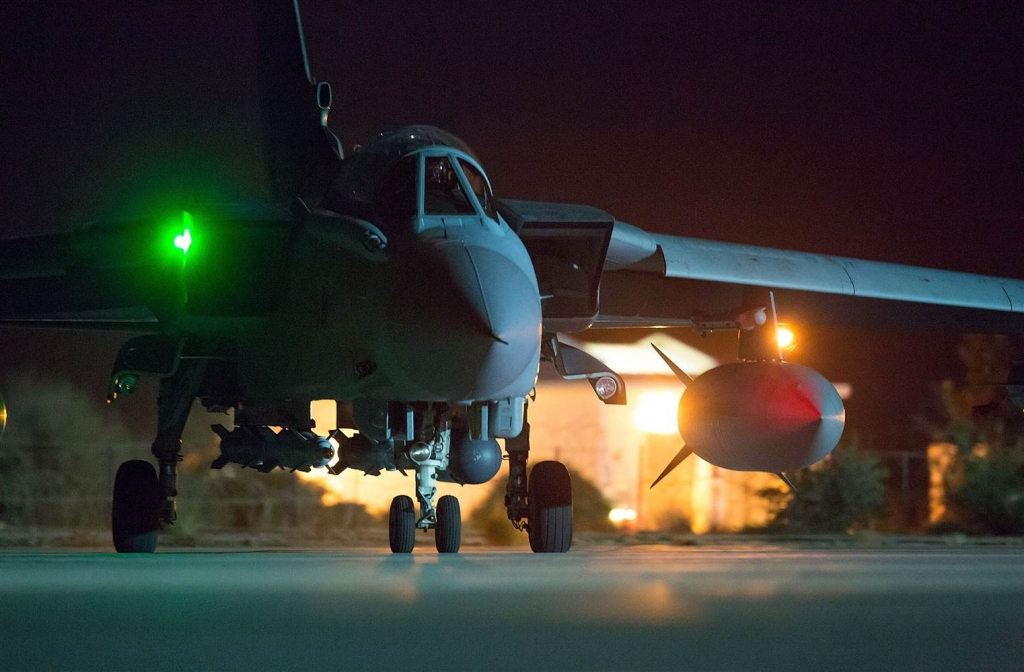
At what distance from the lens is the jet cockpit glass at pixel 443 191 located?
833 cm

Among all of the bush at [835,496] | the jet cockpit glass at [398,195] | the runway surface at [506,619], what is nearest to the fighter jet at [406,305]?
the jet cockpit glass at [398,195]

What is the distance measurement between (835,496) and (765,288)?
11581 mm

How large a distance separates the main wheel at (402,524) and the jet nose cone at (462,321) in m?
3.23

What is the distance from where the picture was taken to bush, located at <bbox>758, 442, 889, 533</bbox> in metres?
22.6

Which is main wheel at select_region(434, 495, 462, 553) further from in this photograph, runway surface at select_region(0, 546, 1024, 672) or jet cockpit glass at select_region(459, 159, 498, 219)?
runway surface at select_region(0, 546, 1024, 672)

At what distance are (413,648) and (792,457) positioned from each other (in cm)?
711

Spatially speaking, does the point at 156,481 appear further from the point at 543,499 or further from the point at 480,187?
the point at 480,187

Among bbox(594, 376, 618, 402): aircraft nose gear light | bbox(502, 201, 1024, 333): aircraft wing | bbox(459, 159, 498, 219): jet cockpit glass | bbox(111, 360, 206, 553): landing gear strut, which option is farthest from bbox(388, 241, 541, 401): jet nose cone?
bbox(111, 360, 206, 553): landing gear strut

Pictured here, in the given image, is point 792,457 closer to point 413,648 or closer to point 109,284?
point 109,284

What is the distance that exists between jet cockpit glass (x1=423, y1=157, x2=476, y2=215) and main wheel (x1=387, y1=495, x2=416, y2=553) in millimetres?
3410

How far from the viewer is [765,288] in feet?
39.8

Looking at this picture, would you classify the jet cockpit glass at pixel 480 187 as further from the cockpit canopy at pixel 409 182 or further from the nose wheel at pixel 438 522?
the nose wheel at pixel 438 522

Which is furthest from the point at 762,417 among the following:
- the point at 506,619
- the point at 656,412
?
the point at 656,412

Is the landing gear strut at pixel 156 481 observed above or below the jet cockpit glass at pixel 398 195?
below
